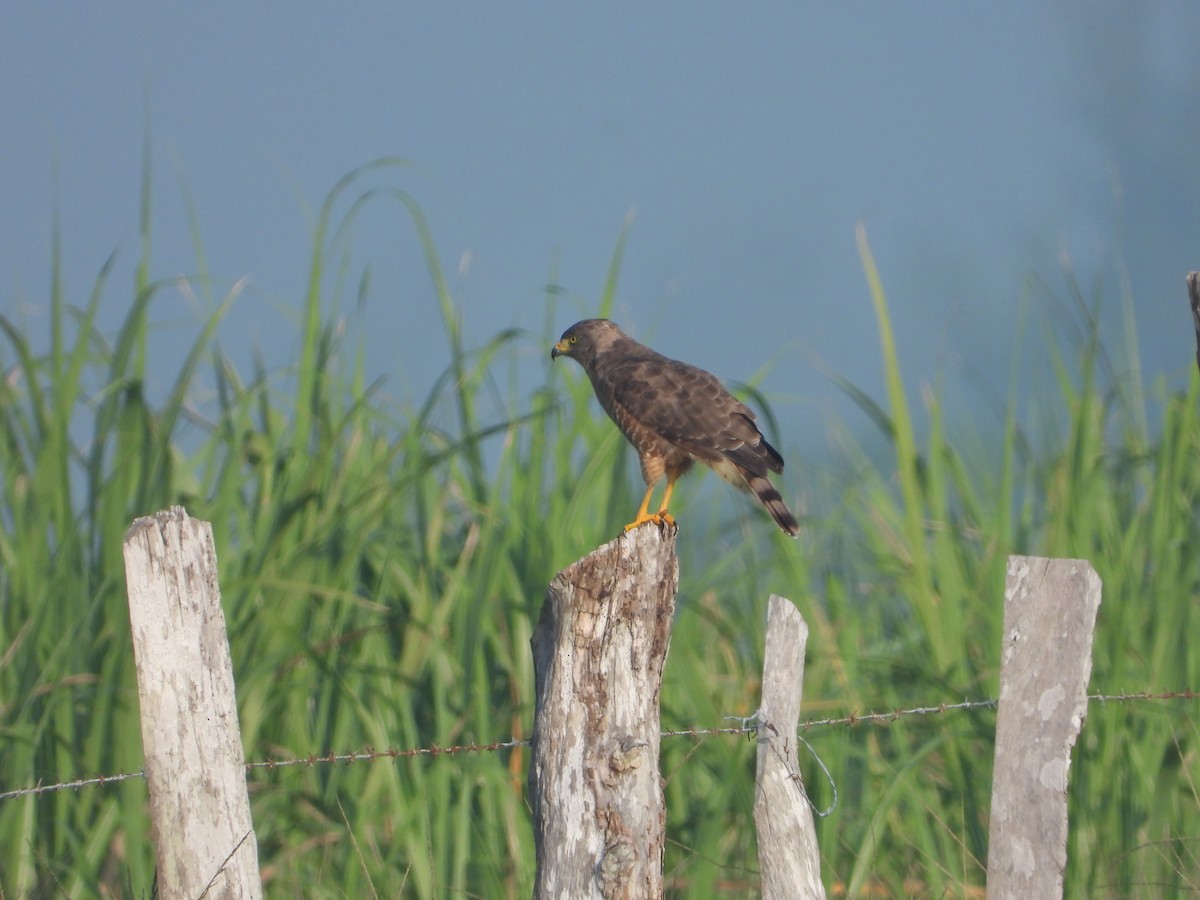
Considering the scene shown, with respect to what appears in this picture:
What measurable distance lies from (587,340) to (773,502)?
1389 mm

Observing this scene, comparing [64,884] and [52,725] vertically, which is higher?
[52,725]

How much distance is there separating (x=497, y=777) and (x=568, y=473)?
142cm

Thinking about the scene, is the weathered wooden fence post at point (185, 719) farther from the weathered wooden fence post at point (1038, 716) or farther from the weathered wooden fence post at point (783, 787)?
the weathered wooden fence post at point (1038, 716)

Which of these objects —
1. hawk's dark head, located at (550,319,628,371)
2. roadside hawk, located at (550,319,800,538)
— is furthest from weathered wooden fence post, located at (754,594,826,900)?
hawk's dark head, located at (550,319,628,371)

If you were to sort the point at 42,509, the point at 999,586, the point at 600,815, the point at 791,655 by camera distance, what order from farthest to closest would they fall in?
the point at 999,586
the point at 42,509
the point at 791,655
the point at 600,815

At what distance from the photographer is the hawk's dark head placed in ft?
19.0

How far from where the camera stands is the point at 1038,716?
344 centimetres

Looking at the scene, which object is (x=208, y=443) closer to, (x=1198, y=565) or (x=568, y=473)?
(x=568, y=473)

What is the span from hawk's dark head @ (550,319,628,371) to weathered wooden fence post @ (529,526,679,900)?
269 cm

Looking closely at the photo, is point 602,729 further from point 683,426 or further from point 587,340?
point 587,340

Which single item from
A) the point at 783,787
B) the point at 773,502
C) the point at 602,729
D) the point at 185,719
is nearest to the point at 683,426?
the point at 773,502

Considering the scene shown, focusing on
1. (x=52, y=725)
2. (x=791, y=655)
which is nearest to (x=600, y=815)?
(x=791, y=655)

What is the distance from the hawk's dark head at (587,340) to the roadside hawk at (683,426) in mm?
291

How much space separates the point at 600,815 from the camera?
9.97ft
